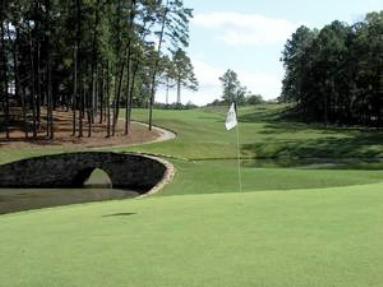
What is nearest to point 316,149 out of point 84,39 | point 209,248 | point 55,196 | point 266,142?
Result: point 266,142

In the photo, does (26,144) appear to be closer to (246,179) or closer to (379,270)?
(246,179)

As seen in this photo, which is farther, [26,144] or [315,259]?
[26,144]

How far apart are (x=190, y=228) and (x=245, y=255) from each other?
2810 millimetres

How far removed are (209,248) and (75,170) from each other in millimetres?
35282

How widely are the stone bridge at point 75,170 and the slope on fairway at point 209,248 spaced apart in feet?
89.2

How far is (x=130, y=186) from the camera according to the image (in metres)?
41.9

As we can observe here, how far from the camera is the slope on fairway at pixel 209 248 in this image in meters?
7.41

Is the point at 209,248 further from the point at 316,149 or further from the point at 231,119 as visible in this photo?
the point at 316,149

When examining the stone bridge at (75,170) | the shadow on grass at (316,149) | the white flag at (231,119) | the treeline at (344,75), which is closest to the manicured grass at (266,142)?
the shadow on grass at (316,149)

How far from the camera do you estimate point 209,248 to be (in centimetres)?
908

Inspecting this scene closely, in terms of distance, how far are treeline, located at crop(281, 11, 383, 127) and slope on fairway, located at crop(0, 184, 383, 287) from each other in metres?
74.9

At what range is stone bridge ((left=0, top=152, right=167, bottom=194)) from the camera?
136 feet

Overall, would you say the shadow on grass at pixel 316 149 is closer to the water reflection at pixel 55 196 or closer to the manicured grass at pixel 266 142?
the manicured grass at pixel 266 142

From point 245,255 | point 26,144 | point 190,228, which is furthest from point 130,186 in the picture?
point 245,255
